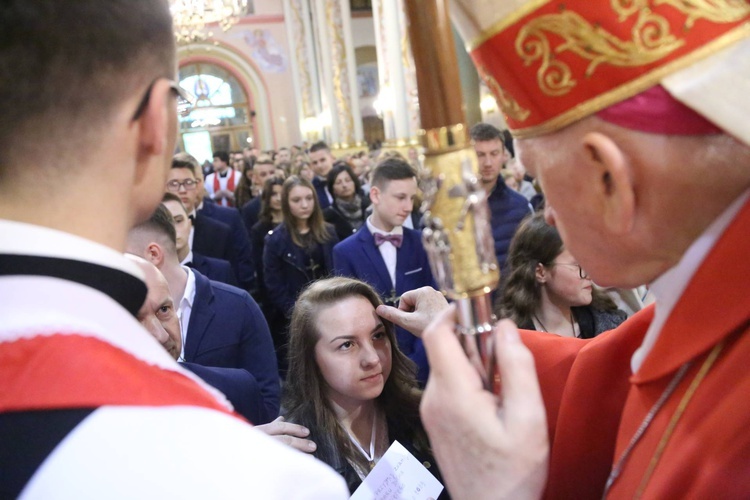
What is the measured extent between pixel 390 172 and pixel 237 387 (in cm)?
206

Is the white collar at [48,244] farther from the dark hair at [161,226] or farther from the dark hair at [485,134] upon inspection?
the dark hair at [485,134]

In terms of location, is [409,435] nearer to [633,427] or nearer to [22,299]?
[633,427]

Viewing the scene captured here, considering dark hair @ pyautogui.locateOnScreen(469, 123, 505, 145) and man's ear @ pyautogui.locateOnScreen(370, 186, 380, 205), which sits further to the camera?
dark hair @ pyautogui.locateOnScreen(469, 123, 505, 145)

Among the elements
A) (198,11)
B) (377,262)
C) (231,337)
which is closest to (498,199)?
(377,262)

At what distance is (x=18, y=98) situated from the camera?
0.72 metres

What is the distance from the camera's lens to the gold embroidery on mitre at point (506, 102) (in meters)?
0.90

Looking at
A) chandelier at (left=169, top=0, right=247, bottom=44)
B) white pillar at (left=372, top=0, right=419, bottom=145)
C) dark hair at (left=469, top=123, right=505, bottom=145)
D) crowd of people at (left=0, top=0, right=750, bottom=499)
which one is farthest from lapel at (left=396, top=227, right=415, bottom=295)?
chandelier at (left=169, top=0, right=247, bottom=44)

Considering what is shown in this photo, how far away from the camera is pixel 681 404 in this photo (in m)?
0.87

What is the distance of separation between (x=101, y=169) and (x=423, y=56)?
413 millimetres

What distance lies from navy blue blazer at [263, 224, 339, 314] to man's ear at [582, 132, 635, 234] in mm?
3452

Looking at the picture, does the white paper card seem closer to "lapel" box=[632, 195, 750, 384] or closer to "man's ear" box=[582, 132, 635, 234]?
"lapel" box=[632, 195, 750, 384]

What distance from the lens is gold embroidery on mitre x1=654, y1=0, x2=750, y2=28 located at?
30.1 inches

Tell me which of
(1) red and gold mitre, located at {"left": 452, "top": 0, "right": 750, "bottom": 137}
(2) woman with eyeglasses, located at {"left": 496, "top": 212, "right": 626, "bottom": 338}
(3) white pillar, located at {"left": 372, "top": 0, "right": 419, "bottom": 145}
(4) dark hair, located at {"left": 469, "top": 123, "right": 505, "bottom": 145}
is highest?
(3) white pillar, located at {"left": 372, "top": 0, "right": 419, "bottom": 145}

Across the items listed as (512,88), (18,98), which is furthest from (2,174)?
(512,88)
